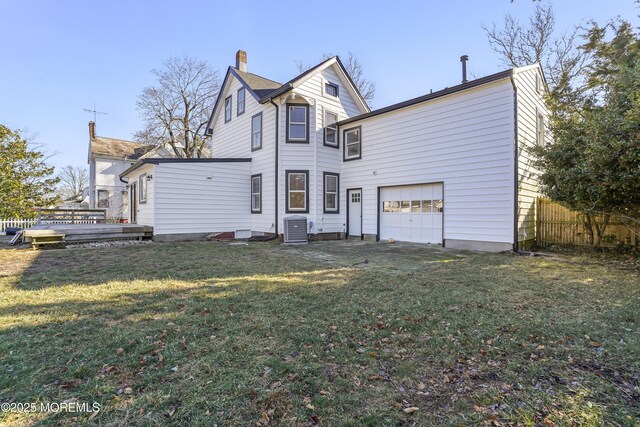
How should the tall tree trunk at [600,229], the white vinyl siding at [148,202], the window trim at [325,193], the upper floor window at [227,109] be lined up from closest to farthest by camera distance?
the tall tree trunk at [600,229]
the white vinyl siding at [148,202]
the window trim at [325,193]
the upper floor window at [227,109]

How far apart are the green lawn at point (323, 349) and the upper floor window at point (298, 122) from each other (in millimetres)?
8156

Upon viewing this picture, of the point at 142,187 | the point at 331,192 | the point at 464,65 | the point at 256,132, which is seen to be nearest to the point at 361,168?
the point at 331,192

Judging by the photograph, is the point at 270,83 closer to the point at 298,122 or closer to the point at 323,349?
the point at 298,122

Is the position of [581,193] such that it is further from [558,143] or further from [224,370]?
[224,370]

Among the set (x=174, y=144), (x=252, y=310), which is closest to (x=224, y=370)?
(x=252, y=310)

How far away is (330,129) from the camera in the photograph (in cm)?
1359

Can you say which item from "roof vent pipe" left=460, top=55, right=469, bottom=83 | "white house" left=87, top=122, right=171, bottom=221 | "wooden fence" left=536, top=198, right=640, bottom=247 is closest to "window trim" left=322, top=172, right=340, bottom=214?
"roof vent pipe" left=460, top=55, right=469, bottom=83

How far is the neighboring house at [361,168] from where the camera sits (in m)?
9.36

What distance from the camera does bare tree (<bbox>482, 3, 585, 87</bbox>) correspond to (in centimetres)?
1712

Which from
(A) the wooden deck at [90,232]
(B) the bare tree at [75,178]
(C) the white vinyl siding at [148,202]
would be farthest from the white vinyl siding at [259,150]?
(B) the bare tree at [75,178]

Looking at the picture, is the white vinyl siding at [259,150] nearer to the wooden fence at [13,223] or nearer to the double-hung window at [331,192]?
the double-hung window at [331,192]

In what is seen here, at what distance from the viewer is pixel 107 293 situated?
4773mm

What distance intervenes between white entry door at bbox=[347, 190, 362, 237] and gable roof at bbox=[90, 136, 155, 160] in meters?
22.3

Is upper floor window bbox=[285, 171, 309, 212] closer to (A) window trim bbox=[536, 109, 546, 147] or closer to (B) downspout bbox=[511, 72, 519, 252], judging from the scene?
(B) downspout bbox=[511, 72, 519, 252]
